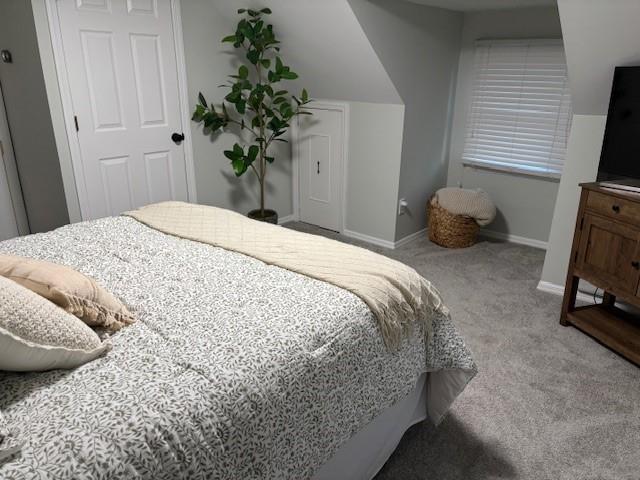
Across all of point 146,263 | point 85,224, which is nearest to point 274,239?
point 146,263

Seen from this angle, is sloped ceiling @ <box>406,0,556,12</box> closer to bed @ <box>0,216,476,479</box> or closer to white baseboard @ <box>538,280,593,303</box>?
white baseboard @ <box>538,280,593,303</box>

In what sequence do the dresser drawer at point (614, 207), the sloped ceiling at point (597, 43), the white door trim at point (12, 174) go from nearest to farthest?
the sloped ceiling at point (597, 43), the dresser drawer at point (614, 207), the white door trim at point (12, 174)

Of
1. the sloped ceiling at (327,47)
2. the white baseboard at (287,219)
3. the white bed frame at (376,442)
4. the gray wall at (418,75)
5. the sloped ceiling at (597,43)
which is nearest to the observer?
the white bed frame at (376,442)

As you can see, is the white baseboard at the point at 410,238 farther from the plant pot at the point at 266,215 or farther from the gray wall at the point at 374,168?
the plant pot at the point at 266,215

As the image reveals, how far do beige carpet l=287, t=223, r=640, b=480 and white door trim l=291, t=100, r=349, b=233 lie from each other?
4.66 ft

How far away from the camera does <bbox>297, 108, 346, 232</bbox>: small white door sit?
4.08 m

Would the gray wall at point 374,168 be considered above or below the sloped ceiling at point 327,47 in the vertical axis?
below

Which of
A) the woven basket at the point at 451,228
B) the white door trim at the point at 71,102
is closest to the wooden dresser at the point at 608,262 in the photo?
the woven basket at the point at 451,228

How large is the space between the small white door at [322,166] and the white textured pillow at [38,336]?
3.16 meters

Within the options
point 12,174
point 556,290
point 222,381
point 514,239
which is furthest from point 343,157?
point 222,381

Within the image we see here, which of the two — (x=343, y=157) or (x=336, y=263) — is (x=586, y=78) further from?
(x=343, y=157)

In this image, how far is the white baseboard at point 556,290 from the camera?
302 cm

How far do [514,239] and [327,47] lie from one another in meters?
2.27

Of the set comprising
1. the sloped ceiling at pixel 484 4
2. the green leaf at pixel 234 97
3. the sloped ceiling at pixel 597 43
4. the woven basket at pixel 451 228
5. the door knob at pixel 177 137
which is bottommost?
the woven basket at pixel 451 228
